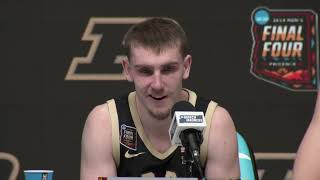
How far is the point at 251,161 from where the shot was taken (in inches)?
123

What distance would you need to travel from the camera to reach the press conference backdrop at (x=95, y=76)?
4477 millimetres

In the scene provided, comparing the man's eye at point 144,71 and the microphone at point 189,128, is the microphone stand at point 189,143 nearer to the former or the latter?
the microphone at point 189,128

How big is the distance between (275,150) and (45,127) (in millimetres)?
1512

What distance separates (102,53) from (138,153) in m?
1.64

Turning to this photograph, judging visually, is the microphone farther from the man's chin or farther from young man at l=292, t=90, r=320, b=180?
the man's chin

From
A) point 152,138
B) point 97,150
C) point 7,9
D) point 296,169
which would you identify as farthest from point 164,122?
point 7,9

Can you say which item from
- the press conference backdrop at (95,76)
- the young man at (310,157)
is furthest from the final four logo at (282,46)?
the young man at (310,157)

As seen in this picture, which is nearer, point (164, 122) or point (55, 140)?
point (164, 122)

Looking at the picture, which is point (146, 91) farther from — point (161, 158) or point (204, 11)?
point (204, 11)

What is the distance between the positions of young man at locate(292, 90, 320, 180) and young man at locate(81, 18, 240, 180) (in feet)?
3.69

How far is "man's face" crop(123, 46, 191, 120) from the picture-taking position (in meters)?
2.67

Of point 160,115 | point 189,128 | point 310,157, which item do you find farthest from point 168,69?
point 310,157

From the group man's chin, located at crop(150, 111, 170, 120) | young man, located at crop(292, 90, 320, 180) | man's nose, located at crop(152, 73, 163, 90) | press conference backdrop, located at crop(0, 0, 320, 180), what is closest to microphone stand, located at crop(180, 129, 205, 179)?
young man, located at crop(292, 90, 320, 180)

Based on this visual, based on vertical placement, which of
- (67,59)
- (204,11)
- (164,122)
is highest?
(204,11)
